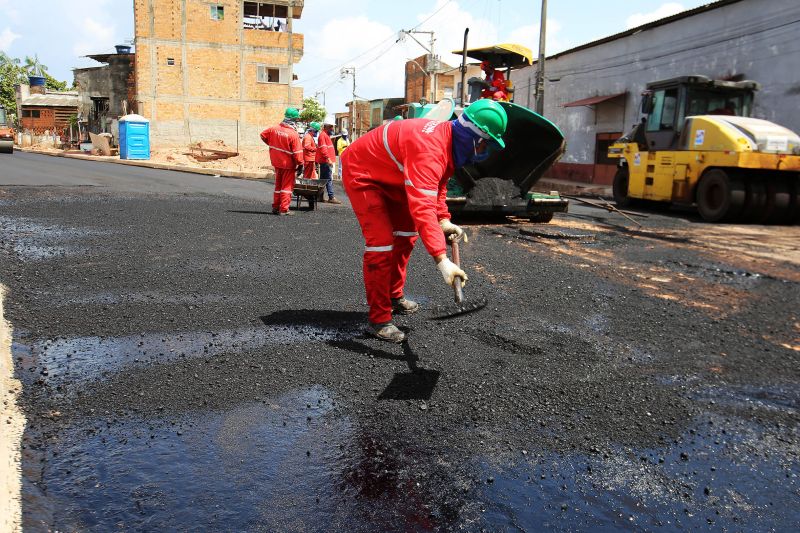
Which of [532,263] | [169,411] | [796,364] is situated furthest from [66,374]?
[532,263]

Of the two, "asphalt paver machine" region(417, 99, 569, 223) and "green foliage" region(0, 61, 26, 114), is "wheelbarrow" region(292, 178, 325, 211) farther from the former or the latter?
"green foliage" region(0, 61, 26, 114)

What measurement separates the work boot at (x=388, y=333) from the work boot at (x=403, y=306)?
52 centimetres

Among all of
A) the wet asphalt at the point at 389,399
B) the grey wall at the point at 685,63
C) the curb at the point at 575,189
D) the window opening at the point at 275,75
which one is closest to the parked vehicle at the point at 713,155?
the grey wall at the point at 685,63

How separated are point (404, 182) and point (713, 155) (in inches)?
365

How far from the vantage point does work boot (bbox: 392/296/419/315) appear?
4.41m

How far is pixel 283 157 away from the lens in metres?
9.41

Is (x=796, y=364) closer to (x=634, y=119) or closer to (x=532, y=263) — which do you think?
(x=532, y=263)

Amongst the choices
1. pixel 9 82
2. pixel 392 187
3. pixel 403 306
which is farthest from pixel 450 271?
pixel 9 82

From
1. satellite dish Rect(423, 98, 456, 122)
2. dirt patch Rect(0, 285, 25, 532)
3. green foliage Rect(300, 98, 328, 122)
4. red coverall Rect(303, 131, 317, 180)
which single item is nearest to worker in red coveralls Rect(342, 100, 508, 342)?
dirt patch Rect(0, 285, 25, 532)

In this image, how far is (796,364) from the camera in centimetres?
371

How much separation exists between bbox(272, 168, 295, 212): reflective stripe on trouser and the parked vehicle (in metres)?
7.45

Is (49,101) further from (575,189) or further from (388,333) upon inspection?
(388,333)

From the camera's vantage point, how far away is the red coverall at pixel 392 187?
347 centimetres

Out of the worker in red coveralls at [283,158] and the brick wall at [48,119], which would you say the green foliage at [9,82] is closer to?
the brick wall at [48,119]
